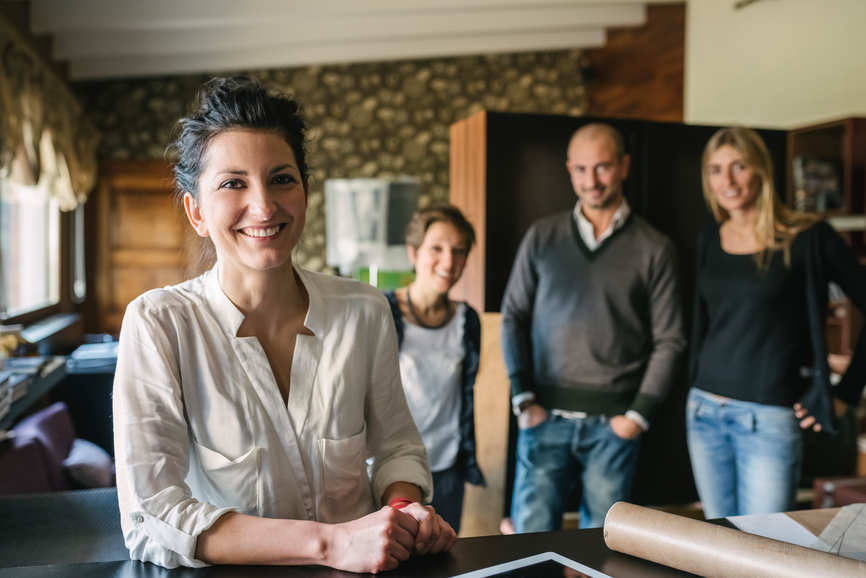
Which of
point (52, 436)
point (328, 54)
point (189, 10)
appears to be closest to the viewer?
point (52, 436)

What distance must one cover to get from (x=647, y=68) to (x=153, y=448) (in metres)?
5.70

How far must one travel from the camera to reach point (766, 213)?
2219 millimetres

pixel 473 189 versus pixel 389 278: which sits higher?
pixel 473 189

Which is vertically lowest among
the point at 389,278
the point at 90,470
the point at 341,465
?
the point at 90,470

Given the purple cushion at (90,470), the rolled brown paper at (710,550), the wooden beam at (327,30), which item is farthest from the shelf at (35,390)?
the wooden beam at (327,30)

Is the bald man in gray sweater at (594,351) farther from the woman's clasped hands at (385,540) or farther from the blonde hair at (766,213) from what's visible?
the woman's clasped hands at (385,540)

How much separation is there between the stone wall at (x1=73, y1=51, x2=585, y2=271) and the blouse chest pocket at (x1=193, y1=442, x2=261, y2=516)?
5730 mm

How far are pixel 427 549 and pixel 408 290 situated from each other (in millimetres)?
1317

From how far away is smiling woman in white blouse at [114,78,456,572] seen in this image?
100 centimetres

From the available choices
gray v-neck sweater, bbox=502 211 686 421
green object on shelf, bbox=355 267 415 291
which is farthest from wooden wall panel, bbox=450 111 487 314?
gray v-neck sweater, bbox=502 211 686 421

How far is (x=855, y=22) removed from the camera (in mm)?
3730

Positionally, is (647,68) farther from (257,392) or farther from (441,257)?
(257,392)

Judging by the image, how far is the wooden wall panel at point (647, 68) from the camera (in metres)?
5.45

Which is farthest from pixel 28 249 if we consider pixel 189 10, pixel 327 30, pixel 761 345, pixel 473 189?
pixel 761 345
